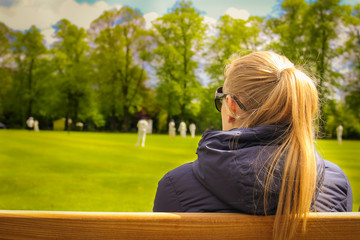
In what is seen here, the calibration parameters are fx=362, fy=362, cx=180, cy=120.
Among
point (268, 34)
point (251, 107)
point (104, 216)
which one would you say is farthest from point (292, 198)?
point (268, 34)

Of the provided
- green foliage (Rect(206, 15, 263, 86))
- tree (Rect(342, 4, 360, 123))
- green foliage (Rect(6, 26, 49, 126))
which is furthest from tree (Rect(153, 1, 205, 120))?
tree (Rect(342, 4, 360, 123))

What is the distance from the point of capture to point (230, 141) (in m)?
1.17

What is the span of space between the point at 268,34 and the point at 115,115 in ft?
71.3

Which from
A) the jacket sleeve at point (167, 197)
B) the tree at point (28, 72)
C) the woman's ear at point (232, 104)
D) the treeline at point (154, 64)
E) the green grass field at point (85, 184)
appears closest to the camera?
the jacket sleeve at point (167, 197)

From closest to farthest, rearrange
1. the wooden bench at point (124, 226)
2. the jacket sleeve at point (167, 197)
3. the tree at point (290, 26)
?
1. the wooden bench at point (124, 226)
2. the jacket sleeve at point (167, 197)
3. the tree at point (290, 26)

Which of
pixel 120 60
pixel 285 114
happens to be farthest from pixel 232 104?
pixel 120 60

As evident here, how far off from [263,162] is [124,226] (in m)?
0.47

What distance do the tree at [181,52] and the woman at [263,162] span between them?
41.8 m

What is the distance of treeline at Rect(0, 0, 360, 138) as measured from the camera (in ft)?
131

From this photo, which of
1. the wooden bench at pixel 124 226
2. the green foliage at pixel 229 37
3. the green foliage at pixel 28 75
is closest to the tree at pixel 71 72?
the green foliage at pixel 28 75

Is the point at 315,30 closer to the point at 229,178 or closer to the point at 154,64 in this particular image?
the point at 154,64

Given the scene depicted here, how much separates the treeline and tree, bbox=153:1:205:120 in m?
0.12

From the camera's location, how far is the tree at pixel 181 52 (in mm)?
43812

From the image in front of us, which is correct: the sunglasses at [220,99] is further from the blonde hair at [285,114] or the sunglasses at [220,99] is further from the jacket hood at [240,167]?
the jacket hood at [240,167]
